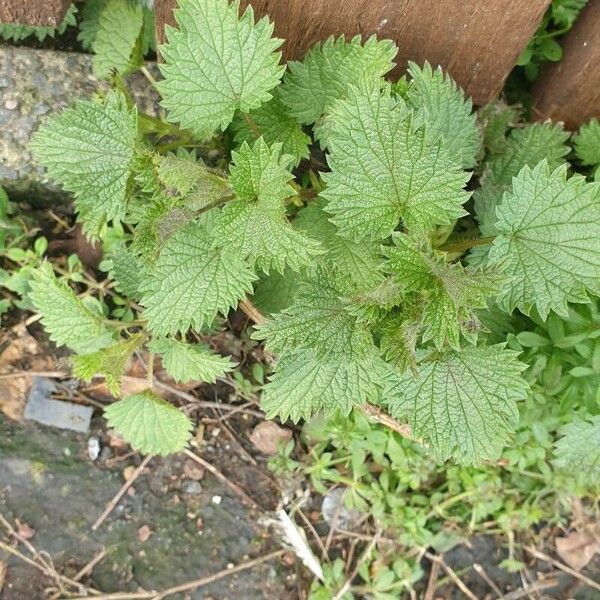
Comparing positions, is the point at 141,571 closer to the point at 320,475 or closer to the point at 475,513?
the point at 320,475

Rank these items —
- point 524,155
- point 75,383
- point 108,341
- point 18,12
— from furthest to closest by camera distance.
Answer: point 75,383 → point 108,341 → point 524,155 → point 18,12

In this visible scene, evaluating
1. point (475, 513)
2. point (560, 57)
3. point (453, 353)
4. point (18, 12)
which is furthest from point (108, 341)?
point (560, 57)

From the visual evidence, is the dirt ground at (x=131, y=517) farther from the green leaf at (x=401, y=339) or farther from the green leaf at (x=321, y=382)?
the green leaf at (x=401, y=339)

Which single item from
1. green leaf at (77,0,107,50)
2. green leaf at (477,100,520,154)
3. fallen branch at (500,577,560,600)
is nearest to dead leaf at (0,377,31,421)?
green leaf at (77,0,107,50)

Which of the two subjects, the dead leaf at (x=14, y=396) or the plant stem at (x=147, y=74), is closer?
the plant stem at (x=147, y=74)

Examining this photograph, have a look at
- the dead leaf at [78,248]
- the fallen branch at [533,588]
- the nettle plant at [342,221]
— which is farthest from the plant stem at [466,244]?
the fallen branch at [533,588]

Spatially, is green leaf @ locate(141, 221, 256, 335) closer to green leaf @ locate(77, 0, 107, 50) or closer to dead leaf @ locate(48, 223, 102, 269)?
dead leaf @ locate(48, 223, 102, 269)

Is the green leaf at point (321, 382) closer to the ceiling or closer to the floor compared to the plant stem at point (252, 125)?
closer to the floor
